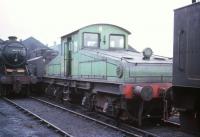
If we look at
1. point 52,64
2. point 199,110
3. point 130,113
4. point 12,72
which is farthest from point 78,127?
point 12,72

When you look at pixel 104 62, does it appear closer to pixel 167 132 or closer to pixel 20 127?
pixel 167 132

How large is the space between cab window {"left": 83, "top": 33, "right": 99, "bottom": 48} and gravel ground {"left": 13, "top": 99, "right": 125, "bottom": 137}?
113 inches

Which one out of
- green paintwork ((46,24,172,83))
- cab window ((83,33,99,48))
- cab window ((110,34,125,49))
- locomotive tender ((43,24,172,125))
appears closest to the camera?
locomotive tender ((43,24,172,125))

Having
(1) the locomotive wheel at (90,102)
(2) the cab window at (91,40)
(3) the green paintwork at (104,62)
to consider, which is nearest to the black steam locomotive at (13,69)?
(3) the green paintwork at (104,62)

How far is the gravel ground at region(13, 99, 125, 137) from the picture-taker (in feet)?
30.7

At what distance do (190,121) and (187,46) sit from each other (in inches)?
55.5

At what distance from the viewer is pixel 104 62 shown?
11289 mm

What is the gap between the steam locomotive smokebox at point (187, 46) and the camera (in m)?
5.84

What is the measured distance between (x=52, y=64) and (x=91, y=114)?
6.60 m

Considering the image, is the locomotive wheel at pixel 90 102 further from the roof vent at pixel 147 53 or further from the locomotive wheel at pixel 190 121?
the locomotive wheel at pixel 190 121

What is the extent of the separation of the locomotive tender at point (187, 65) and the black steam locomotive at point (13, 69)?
1388cm

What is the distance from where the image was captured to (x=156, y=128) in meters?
10.0

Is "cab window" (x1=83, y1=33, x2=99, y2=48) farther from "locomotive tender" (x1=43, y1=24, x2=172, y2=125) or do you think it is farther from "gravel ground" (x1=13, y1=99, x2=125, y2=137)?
"gravel ground" (x1=13, y1=99, x2=125, y2=137)

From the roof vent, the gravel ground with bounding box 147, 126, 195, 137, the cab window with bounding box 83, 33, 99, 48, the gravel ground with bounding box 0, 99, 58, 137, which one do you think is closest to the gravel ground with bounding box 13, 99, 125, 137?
the gravel ground with bounding box 0, 99, 58, 137
